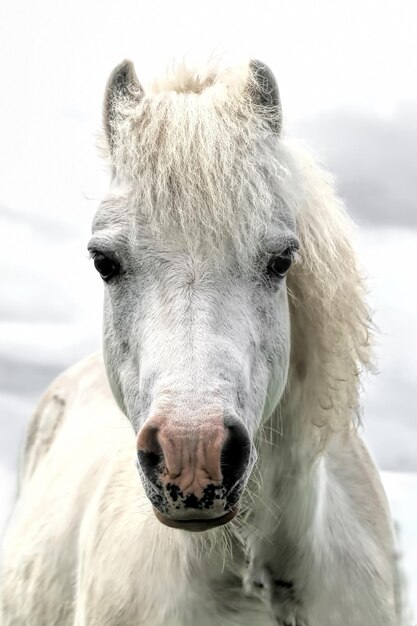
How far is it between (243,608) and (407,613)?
2.69 ft

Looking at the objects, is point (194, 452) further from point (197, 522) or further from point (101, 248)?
point (101, 248)

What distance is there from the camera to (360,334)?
120 inches

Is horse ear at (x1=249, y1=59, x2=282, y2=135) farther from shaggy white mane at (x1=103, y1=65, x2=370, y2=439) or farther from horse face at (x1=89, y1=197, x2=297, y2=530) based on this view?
horse face at (x1=89, y1=197, x2=297, y2=530)

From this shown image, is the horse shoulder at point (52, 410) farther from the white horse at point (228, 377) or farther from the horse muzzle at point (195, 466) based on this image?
the horse muzzle at point (195, 466)

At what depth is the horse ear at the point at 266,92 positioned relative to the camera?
2793 millimetres

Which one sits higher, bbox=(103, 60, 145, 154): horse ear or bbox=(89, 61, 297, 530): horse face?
bbox=(103, 60, 145, 154): horse ear

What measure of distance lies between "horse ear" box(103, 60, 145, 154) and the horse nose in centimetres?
115

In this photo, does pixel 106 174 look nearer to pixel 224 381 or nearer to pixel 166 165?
pixel 166 165

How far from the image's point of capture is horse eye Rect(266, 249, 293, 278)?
2551mm

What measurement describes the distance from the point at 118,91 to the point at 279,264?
0.85 meters

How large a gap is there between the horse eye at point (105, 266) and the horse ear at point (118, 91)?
453mm

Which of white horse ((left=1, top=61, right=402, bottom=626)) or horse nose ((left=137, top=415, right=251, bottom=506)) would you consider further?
white horse ((left=1, top=61, right=402, bottom=626))

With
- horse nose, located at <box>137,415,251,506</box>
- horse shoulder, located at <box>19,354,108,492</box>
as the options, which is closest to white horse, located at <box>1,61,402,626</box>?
horse nose, located at <box>137,415,251,506</box>

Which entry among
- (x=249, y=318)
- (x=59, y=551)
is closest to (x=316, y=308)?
(x=249, y=318)
